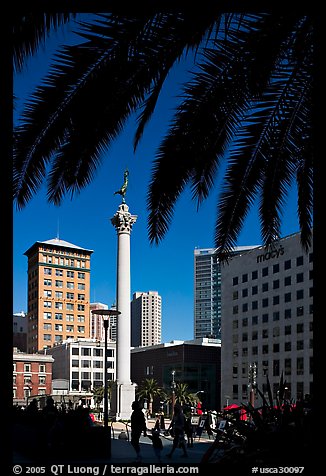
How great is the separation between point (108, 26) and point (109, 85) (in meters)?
1.23

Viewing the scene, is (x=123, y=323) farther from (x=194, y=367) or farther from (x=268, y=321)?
(x=194, y=367)

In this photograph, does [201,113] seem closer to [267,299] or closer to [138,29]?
[138,29]

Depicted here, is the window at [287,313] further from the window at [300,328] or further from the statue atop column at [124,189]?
the statue atop column at [124,189]

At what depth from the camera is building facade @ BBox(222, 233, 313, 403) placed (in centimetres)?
8694

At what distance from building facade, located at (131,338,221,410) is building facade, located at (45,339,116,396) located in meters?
15.6

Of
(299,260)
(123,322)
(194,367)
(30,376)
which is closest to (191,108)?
(123,322)

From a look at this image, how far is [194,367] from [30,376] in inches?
1423

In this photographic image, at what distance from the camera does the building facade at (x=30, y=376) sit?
109 metres

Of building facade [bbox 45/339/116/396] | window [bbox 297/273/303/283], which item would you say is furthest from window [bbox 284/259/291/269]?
building facade [bbox 45/339/116/396]

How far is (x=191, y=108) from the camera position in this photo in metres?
10.0

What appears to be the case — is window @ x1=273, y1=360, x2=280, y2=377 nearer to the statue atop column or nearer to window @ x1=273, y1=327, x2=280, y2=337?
window @ x1=273, y1=327, x2=280, y2=337

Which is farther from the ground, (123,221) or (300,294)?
(123,221)

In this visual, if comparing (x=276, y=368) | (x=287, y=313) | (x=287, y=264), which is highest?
(x=287, y=264)

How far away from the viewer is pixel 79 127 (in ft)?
30.7
